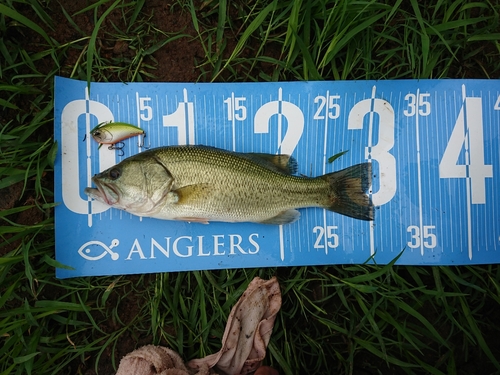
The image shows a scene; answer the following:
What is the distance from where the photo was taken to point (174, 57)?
2.94 metres

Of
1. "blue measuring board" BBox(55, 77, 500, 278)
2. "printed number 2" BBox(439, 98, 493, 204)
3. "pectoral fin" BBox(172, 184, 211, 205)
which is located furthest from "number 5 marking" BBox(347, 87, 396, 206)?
"pectoral fin" BBox(172, 184, 211, 205)

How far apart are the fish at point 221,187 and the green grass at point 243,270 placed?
1.80ft

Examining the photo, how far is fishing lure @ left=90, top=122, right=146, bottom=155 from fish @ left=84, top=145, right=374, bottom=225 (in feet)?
1.05

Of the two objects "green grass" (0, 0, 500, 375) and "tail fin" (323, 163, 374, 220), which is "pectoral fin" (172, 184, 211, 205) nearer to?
"green grass" (0, 0, 500, 375)

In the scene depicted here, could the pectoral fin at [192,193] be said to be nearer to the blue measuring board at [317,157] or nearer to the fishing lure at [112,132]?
the blue measuring board at [317,157]

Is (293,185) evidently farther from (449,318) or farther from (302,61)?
(449,318)

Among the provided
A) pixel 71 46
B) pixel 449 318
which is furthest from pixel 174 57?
pixel 449 318

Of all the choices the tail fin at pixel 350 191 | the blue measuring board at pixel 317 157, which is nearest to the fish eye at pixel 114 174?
the blue measuring board at pixel 317 157

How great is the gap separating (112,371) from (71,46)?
268 centimetres

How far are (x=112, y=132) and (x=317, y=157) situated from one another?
5.50 ft

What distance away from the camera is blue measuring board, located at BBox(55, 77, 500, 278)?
2.87 metres

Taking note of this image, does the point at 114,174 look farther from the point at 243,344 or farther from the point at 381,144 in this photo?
the point at 381,144

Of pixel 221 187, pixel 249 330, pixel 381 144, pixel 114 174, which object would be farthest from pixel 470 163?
pixel 114 174

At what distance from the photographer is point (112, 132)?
111 inches
